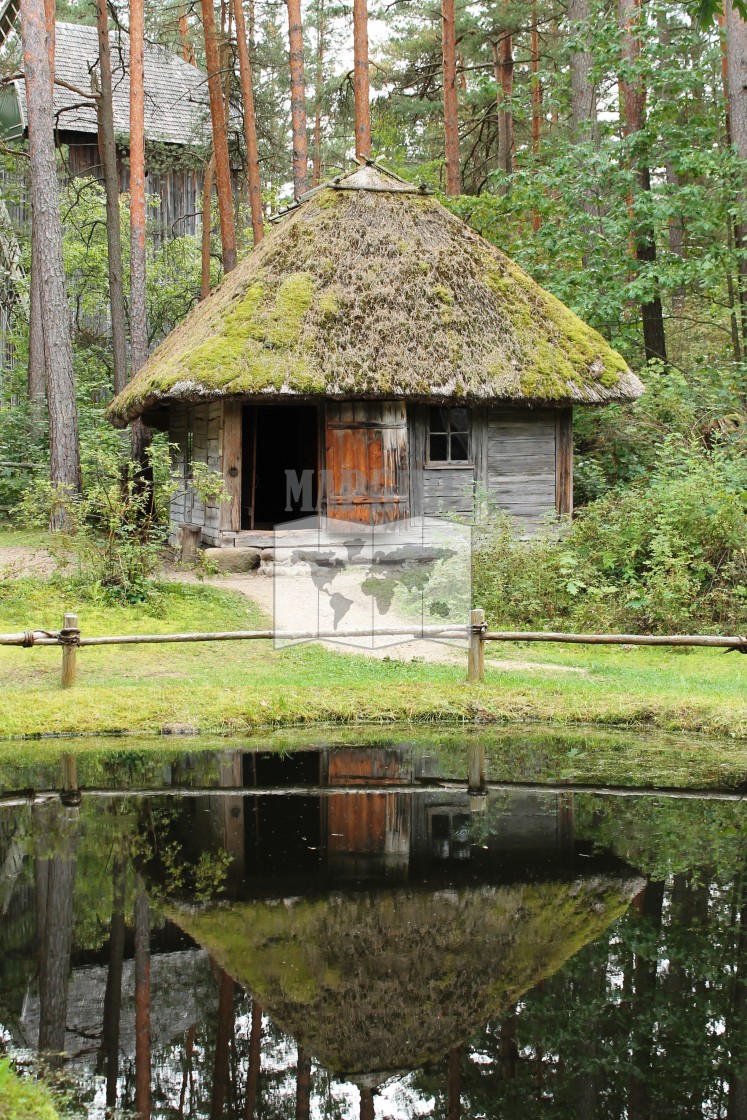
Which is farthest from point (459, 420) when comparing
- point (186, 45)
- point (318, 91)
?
point (186, 45)

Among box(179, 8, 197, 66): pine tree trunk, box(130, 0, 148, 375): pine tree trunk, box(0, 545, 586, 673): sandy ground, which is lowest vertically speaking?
box(0, 545, 586, 673): sandy ground

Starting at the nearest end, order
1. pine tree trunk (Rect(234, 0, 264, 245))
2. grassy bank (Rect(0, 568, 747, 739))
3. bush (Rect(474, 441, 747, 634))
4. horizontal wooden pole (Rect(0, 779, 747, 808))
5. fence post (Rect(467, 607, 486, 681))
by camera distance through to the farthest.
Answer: horizontal wooden pole (Rect(0, 779, 747, 808))
grassy bank (Rect(0, 568, 747, 739))
fence post (Rect(467, 607, 486, 681))
bush (Rect(474, 441, 747, 634))
pine tree trunk (Rect(234, 0, 264, 245))

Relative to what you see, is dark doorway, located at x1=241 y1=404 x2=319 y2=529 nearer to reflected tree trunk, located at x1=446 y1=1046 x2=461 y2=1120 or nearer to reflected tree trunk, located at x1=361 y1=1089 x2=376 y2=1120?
reflected tree trunk, located at x1=446 y1=1046 x2=461 y2=1120

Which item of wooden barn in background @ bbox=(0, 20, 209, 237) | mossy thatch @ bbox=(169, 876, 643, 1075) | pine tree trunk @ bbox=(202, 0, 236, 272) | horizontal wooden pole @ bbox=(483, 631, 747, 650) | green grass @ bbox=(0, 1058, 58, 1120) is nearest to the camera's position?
green grass @ bbox=(0, 1058, 58, 1120)

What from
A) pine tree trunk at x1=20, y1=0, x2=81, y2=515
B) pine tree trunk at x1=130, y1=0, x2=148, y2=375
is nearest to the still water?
pine tree trunk at x1=20, y1=0, x2=81, y2=515

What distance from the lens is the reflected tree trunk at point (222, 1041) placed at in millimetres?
4062

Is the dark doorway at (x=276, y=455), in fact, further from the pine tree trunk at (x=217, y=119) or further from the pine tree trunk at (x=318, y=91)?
the pine tree trunk at (x=318, y=91)

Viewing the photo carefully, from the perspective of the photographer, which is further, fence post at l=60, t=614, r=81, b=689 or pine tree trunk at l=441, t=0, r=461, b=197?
pine tree trunk at l=441, t=0, r=461, b=197

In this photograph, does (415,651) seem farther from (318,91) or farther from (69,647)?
(318,91)

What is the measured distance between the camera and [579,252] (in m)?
19.0

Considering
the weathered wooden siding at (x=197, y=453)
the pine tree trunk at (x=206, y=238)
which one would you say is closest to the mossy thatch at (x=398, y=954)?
the weathered wooden siding at (x=197, y=453)

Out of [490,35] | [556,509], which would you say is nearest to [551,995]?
[556,509]

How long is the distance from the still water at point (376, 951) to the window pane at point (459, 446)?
31.0 ft

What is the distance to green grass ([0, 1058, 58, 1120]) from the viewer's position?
3605 mm
